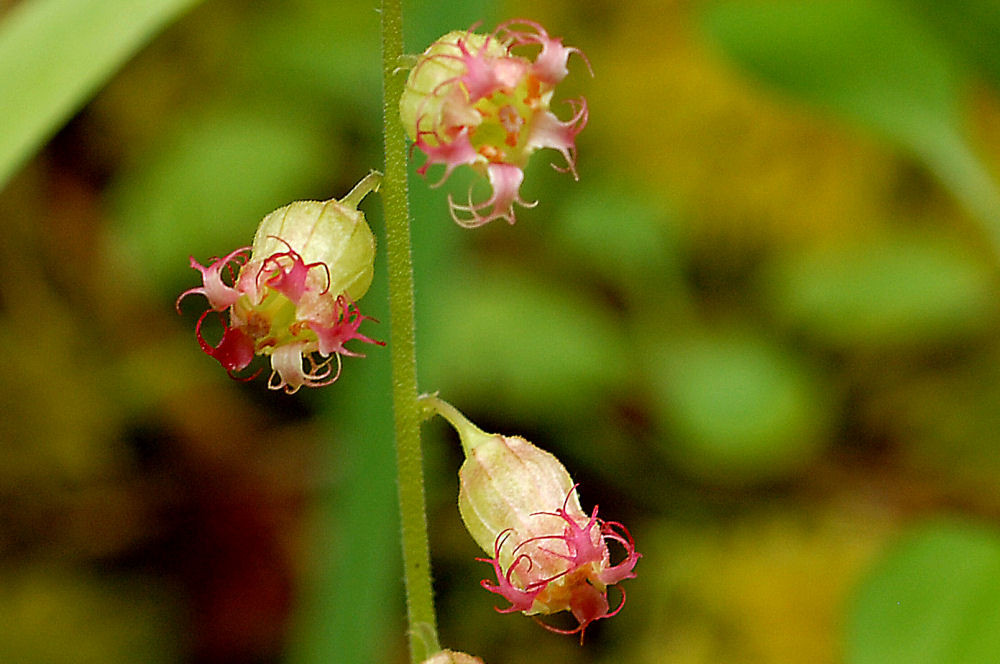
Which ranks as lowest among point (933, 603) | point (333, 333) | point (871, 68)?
point (333, 333)

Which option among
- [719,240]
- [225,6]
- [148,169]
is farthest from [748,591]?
[225,6]

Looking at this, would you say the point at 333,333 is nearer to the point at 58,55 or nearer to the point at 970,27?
the point at 58,55

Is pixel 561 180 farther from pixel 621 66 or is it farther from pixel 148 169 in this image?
pixel 148 169

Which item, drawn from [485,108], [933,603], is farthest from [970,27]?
[485,108]

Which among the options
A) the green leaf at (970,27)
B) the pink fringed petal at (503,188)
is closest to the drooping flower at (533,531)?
the pink fringed petal at (503,188)

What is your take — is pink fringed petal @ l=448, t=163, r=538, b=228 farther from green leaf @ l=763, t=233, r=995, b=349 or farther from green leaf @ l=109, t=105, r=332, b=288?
green leaf @ l=763, t=233, r=995, b=349

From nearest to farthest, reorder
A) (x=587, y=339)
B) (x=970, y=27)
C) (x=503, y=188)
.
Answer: (x=503, y=188) → (x=970, y=27) → (x=587, y=339)
